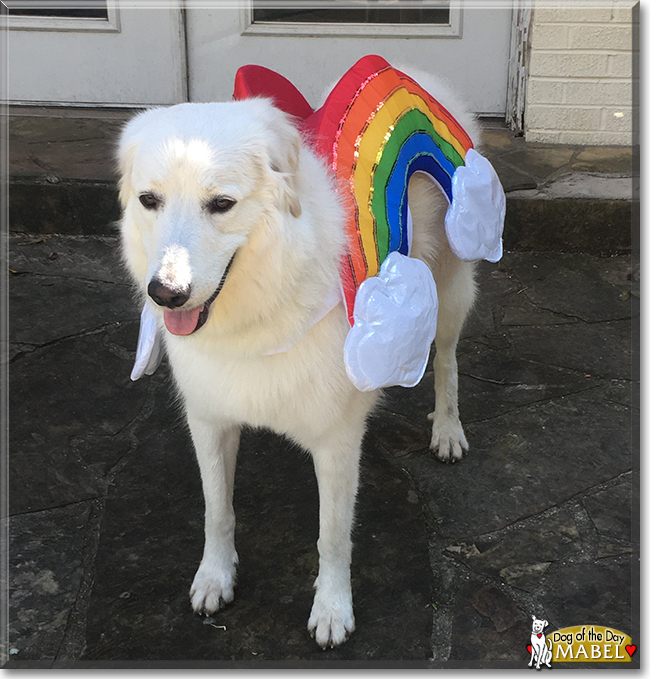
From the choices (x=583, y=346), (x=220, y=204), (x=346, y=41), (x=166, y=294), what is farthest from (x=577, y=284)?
(x=166, y=294)

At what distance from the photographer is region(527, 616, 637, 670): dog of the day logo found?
2.11 m

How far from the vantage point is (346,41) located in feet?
16.0

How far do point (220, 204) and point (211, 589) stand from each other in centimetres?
121

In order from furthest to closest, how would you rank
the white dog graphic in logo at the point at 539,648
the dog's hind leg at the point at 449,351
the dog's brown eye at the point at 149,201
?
the dog's hind leg at the point at 449,351, the white dog graphic in logo at the point at 539,648, the dog's brown eye at the point at 149,201

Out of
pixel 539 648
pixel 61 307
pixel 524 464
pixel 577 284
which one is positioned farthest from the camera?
pixel 577 284

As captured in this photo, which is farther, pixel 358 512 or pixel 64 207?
pixel 64 207

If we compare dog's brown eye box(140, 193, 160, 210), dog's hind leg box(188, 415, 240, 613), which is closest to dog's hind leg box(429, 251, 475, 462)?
dog's hind leg box(188, 415, 240, 613)

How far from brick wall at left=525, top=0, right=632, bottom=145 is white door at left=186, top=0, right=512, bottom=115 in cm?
28

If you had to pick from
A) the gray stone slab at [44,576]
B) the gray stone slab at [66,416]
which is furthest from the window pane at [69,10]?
the gray stone slab at [44,576]

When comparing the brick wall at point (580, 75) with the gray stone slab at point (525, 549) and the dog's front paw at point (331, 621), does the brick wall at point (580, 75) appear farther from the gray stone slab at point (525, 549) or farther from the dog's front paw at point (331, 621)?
the dog's front paw at point (331, 621)

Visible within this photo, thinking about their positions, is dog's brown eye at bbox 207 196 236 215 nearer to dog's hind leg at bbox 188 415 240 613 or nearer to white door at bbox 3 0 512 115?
dog's hind leg at bbox 188 415 240 613

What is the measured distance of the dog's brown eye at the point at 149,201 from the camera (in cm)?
174

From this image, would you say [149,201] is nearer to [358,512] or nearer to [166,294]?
[166,294]

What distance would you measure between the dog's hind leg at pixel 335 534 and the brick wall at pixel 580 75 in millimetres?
3417
